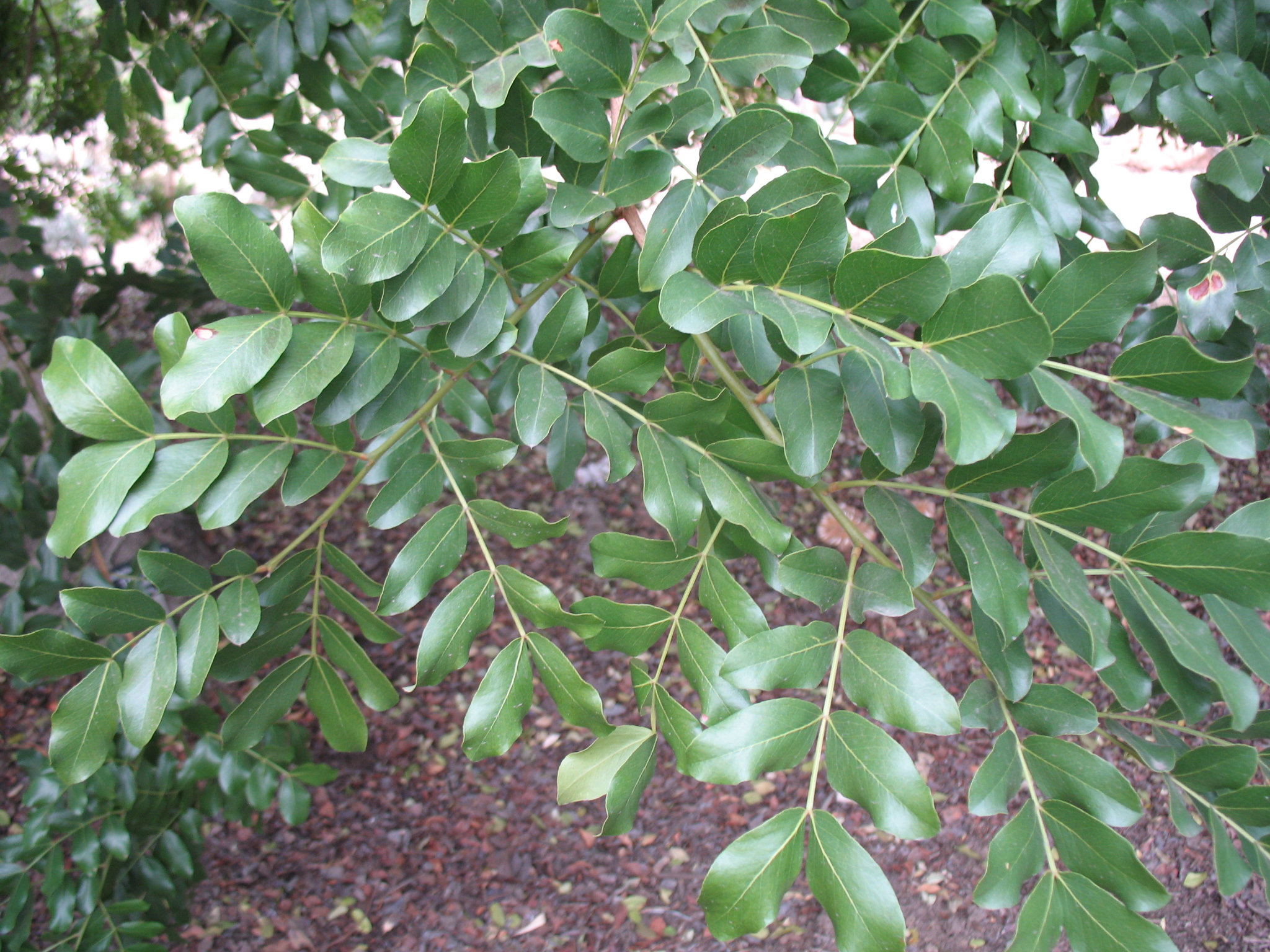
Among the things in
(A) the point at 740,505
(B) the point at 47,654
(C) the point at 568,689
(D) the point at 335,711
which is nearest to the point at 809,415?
(A) the point at 740,505

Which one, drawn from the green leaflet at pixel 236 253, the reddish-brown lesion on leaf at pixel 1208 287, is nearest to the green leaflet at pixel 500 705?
the green leaflet at pixel 236 253

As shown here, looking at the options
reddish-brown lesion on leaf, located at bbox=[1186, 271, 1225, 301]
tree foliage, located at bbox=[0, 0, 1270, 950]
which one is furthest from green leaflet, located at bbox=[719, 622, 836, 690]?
reddish-brown lesion on leaf, located at bbox=[1186, 271, 1225, 301]

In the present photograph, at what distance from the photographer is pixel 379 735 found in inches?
82.8

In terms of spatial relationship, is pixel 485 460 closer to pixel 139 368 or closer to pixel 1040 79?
pixel 1040 79

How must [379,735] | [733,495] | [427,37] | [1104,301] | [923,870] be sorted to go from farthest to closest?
[379,735] < [923,870] < [427,37] < [733,495] < [1104,301]

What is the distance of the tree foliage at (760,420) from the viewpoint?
1.99ft

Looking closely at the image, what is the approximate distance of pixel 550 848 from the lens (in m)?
→ 1.84

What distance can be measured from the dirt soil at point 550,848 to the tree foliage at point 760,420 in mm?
997

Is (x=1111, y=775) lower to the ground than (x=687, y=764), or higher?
lower

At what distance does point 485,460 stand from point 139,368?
926 millimetres

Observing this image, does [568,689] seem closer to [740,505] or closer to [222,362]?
[740,505]

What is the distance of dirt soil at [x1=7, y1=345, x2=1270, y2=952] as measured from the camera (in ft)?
5.42

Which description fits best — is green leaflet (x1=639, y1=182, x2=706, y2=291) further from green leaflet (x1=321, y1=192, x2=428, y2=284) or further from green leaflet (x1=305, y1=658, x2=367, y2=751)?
green leaflet (x1=305, y1=658, x2=367, y2=751)

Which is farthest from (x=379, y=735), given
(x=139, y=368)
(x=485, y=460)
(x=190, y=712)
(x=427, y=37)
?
(x=427, y=37)
